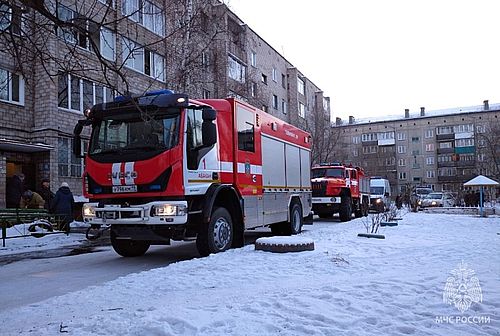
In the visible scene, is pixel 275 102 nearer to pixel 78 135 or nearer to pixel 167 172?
pixel 78 135

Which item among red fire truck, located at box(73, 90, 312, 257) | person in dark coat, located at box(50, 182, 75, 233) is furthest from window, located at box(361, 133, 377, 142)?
red fire truck, located at box(73, 90, 312, 257)

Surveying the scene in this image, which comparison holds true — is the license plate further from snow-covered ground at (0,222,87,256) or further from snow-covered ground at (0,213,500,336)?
snow-covered ground at (0,222,87,256)

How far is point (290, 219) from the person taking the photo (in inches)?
516

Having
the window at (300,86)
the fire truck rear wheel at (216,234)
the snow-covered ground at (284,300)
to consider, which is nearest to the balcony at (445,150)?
the window at (300,86)

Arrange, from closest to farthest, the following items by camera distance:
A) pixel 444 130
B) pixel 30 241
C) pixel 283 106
A: pixel 30 241 < pixel 283 106 < pixel 444 130

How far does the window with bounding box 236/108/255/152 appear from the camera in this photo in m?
10.1

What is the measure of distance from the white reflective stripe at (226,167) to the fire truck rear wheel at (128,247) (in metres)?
2.42

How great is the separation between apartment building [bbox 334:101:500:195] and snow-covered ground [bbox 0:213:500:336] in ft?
257

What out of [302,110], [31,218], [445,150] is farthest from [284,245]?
[445,150]

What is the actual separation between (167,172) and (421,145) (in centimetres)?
8762

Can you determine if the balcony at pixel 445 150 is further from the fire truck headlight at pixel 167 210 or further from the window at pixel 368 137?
the fire truck headlight at pixel 167 210

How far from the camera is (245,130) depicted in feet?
34.0

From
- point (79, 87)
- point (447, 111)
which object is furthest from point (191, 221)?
point (447, 111)

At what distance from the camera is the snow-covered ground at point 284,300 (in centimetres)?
428
